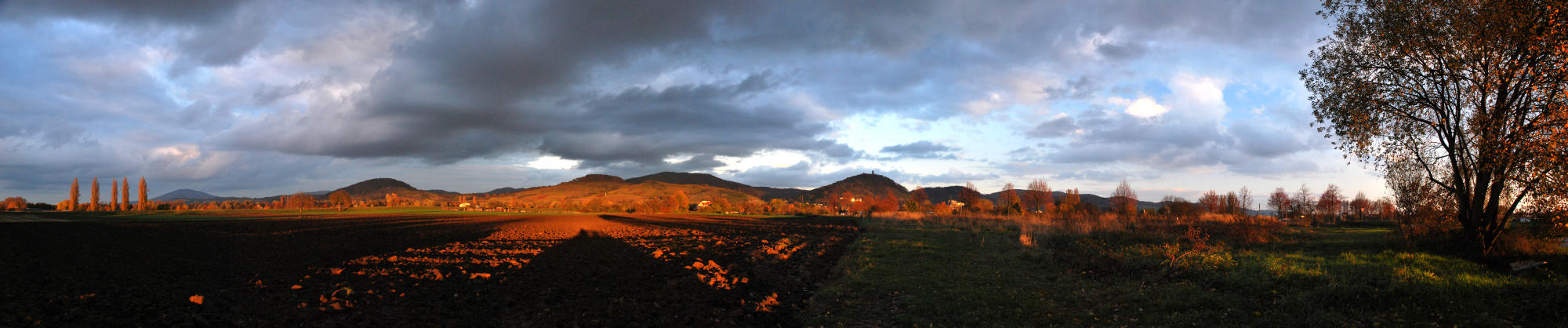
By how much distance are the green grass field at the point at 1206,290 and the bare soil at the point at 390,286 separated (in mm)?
2658

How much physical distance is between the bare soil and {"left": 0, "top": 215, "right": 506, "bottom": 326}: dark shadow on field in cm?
5

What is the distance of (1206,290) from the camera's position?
1186 centimetres

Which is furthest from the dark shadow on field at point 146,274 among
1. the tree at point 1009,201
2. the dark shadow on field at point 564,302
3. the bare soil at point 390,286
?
the tree at point 1009,201

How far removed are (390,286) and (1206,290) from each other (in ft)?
63.1

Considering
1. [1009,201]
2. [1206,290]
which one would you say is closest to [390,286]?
[1206,290]

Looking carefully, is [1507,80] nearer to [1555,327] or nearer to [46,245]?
[1555,327]

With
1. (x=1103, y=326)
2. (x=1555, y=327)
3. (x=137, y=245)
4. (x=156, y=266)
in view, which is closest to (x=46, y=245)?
(x=137, y=245)

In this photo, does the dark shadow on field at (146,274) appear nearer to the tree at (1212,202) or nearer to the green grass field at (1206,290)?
the green grass field at (1206,290)

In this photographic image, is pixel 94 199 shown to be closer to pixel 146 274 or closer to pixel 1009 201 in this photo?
pixel 146 274

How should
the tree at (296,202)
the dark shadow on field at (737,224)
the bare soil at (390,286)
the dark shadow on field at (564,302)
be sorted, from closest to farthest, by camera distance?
1. the bare soil at (390,286)
2. the dark shadow on field at (564,302)
3. the dark shadow on field at (737,224)
4. the tree at (296,202)

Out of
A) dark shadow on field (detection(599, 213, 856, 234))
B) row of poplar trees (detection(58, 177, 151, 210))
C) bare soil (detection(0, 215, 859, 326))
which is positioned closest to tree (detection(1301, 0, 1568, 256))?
bare soil (detection(0, 215, 859, 326))

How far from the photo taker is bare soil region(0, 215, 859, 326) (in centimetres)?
1049

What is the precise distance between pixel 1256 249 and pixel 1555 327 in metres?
11.6

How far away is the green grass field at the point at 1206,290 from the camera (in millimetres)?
9156
